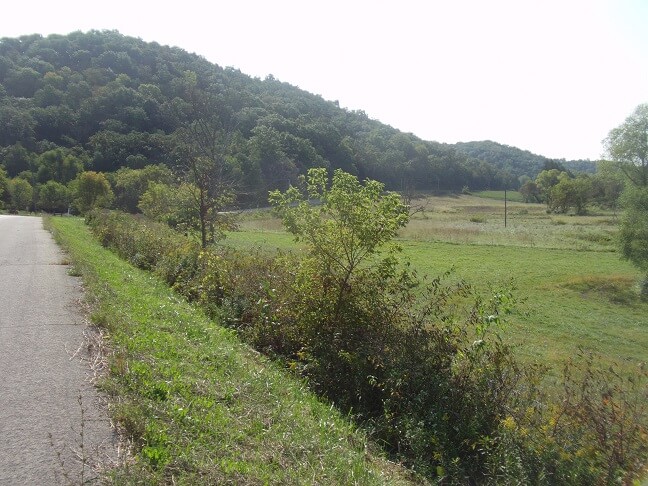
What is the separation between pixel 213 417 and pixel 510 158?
192 metres

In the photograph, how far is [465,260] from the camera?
97.4 ft

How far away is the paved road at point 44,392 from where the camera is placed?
3307 millimetres

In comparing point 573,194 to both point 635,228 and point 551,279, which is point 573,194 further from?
point 551,279

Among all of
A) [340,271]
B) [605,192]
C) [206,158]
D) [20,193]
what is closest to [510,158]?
[605,192]

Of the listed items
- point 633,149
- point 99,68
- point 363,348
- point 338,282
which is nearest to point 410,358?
point 363,348

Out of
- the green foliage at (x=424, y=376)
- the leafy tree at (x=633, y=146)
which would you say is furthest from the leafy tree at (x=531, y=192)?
the green foliage at (x=424, y=376)

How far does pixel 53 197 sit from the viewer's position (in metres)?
68.6

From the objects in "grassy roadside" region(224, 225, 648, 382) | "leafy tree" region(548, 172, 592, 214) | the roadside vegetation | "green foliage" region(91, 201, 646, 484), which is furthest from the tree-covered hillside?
"green foliage" region(91, 201, 646, 484)

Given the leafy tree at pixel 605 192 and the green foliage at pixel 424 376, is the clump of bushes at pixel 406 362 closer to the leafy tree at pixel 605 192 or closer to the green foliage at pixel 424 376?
the green foliage at pixel 424 376

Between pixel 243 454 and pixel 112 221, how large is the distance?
19.9 meters

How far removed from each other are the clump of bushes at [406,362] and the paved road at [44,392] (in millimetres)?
3004

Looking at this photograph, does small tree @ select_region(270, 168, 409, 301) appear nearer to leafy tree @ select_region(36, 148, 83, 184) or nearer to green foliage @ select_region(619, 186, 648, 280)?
green foliage @ select_region(619, 186, 648, 280)

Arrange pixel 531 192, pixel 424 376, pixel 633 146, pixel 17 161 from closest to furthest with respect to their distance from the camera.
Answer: pixel 424 376 → pixel 633 146 → pixel 17 161 → pixel 531 192

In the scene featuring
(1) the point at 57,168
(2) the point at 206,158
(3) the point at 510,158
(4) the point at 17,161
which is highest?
(3) the point at 510,158
